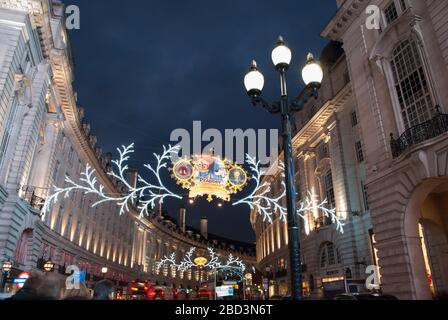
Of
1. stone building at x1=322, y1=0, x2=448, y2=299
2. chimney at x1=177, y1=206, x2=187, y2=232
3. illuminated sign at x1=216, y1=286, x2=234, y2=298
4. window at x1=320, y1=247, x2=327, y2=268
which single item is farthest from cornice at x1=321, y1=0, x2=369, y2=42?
chimney at x1=177, y1=206, x2=187, y2=232

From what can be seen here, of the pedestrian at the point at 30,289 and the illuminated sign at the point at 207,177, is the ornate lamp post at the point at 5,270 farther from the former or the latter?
the pedestrian at the point at 30,289

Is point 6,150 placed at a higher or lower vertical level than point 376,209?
higher

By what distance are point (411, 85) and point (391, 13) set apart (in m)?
5.03

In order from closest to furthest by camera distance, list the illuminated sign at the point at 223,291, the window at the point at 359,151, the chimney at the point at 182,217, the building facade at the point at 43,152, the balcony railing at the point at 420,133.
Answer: the balcony railing at the point at 420,133 → the building facade at the point at 43,152 → the illuminated sign at the point at 223,291 → the window at the point at 359,151 → the chimney at the point at 182,217

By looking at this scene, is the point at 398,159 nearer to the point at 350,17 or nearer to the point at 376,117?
the point at 376,117

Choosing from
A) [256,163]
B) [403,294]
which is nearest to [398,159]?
[403,294]

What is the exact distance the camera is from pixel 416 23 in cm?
1673

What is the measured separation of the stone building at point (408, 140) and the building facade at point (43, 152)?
1561 cm

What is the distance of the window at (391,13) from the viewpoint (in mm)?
18875

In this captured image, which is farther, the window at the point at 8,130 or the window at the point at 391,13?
the window at the point at 8,130

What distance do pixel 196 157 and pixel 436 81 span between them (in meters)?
11.6

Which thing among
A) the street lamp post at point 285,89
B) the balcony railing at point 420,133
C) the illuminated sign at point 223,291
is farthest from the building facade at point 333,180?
the street lamp post at point 285,89

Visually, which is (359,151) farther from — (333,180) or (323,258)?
(323,258)

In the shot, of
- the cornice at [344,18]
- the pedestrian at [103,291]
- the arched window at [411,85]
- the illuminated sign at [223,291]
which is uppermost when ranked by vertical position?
the cornice at [344,18]
